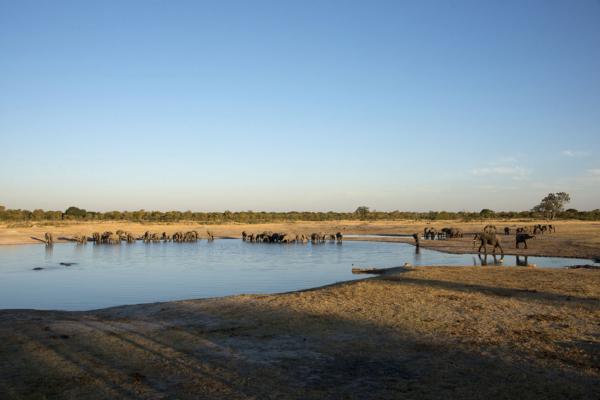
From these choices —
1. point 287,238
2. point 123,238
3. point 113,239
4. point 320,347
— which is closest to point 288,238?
point 287,238

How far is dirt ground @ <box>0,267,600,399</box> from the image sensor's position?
6.79 m

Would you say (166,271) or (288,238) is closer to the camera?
(166,271)

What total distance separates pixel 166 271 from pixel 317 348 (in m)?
20.3

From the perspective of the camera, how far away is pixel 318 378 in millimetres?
7262

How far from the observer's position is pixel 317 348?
8.93 m

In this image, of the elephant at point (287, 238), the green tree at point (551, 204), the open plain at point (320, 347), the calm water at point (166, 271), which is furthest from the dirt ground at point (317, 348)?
the green tree at point (551, 204)

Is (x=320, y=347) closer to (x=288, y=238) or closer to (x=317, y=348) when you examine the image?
(x=317, y=348)

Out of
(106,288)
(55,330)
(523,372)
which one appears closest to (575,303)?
(523,372)

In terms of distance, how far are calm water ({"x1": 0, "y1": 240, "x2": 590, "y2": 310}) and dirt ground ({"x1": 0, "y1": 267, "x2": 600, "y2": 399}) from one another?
5919 mm

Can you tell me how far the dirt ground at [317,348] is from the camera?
6786 mm

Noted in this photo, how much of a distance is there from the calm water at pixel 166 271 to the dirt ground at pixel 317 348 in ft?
19.4

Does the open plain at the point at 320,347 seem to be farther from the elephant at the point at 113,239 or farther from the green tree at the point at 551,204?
the green tree at the point at 551,204

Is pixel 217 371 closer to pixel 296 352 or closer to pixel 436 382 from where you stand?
pixel 296 352

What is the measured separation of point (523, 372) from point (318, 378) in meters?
3.05
